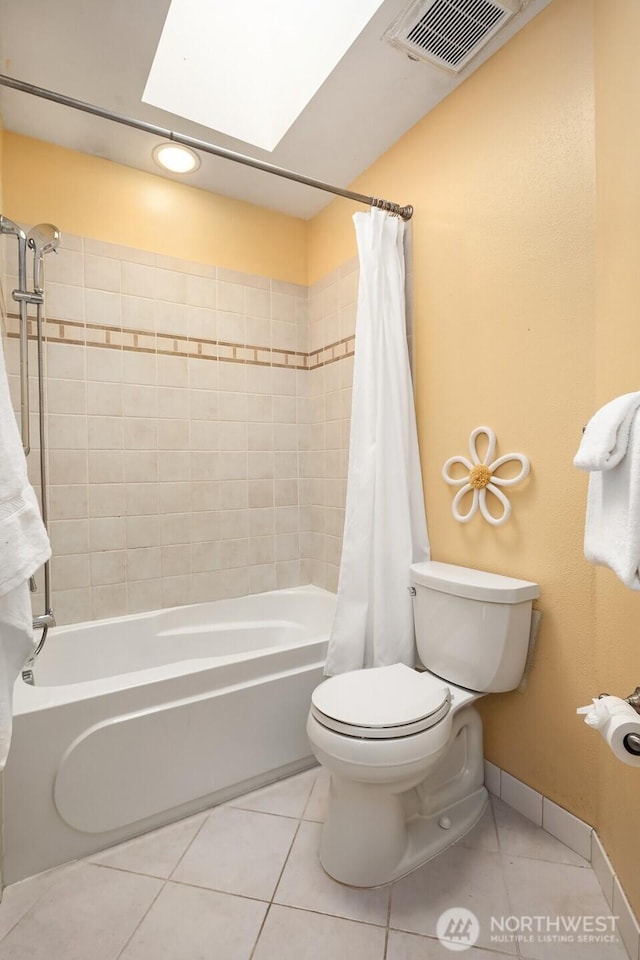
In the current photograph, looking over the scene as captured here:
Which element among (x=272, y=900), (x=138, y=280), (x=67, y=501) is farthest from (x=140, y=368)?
(x=272, y=900)

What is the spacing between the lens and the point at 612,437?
876 mm

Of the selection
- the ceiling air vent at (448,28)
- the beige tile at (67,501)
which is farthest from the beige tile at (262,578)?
the ceiling air vent at (448,28)

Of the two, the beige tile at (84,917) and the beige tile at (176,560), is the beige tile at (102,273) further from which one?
the beige tile at (84,917)

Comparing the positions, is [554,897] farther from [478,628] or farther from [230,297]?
[230,297]

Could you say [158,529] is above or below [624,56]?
below

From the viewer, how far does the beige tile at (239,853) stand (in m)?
1.32

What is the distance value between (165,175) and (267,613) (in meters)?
2.13

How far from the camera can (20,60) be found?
1603 mm

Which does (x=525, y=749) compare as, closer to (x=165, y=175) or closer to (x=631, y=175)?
(x=631, y=175)

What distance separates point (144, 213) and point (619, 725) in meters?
2.49

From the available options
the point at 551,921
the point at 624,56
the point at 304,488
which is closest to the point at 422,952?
the point at 551,921

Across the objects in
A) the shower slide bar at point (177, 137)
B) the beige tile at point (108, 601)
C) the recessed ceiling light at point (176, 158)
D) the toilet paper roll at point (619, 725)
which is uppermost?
the recessed ceiling light at point (176, 158)

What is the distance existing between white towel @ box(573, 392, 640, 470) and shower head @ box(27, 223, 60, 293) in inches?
71.4

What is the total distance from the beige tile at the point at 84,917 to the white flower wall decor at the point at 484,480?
1.45 meters
